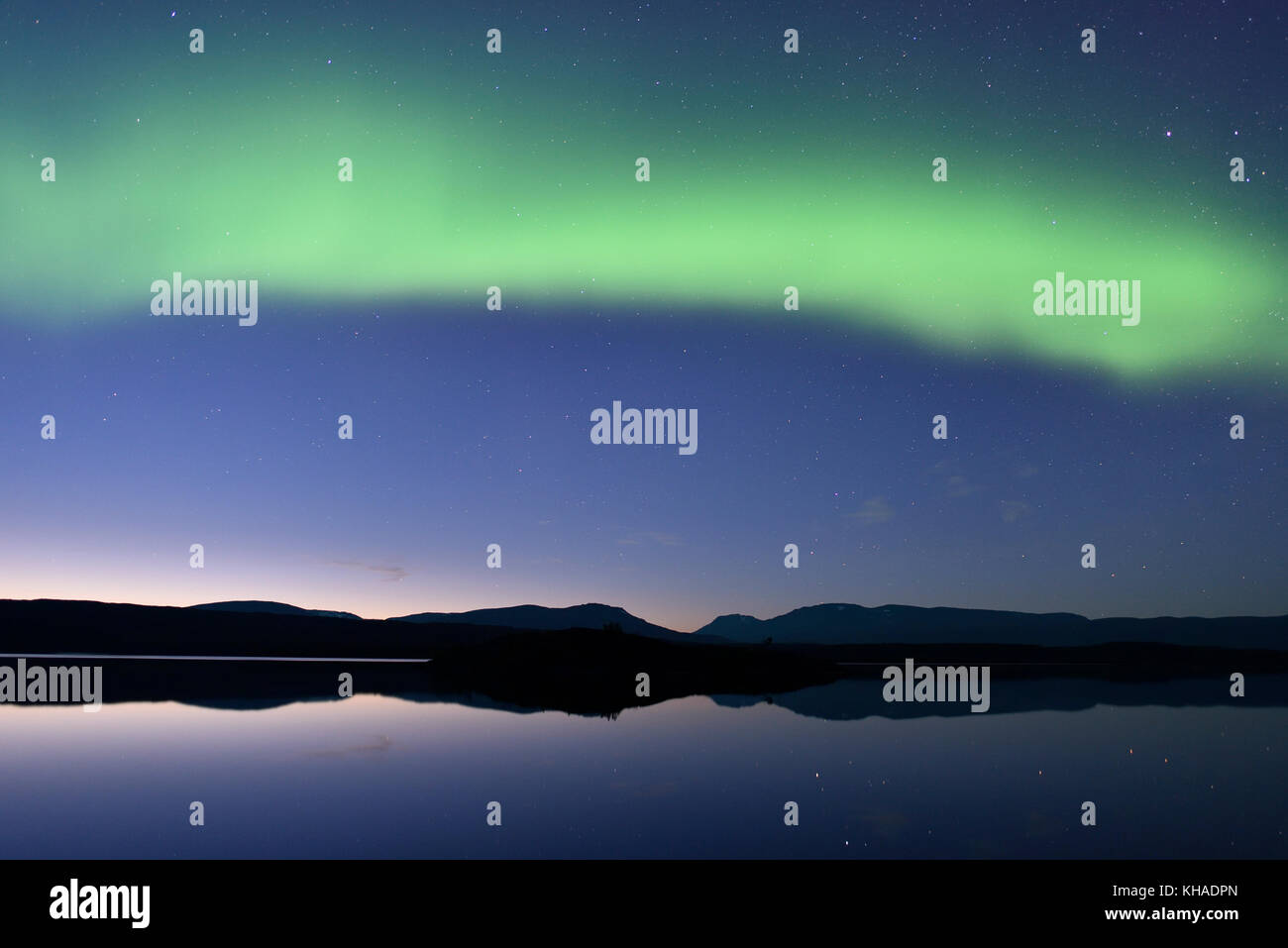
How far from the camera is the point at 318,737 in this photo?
31.8m

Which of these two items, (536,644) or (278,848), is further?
(536,644)

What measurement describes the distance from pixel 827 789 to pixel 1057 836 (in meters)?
5.94

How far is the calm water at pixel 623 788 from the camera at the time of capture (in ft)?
61.3

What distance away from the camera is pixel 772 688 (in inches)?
2226

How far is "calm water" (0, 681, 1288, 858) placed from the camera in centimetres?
1867

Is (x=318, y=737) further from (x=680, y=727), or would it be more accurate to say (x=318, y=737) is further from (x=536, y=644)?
(x=536, y=644)

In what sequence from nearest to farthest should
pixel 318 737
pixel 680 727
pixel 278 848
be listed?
pixel 278 848, pixel 318 737, pixel 680 727

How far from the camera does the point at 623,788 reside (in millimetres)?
23422
